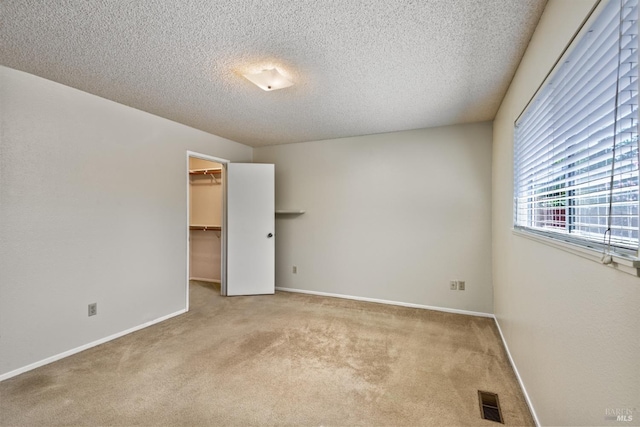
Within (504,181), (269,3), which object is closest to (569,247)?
(504,181)

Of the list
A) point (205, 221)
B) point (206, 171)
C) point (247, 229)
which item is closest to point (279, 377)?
point (247, 229)

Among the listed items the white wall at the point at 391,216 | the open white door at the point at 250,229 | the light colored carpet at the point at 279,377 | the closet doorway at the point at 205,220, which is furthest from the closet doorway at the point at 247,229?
the light colored carpet at the point at 279,377

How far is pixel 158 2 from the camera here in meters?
1.60

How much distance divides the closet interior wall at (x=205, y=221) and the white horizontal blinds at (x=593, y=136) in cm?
489

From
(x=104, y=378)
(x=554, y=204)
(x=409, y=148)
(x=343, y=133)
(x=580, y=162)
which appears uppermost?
(x=343, y=133)

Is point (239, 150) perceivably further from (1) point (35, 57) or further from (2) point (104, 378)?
(2) point (104, 378)

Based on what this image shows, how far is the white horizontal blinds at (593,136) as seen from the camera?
0.85 meters

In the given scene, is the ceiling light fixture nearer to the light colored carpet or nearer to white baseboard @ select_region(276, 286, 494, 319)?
the light colored carpet

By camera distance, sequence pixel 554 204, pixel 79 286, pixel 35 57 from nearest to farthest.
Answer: pixel 554 204
pixel 35 57
pixel 79 286

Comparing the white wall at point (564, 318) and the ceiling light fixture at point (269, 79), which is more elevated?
the ceiling light fixture at point (269, 79)

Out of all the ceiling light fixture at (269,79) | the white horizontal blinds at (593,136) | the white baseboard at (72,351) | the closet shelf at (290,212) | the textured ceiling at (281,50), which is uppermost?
the textured ceiling at (281,50)

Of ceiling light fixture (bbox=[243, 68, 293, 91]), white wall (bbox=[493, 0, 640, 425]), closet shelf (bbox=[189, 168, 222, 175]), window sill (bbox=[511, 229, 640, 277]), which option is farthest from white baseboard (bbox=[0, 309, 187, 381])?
window sill (bbox=[511, 229, 640, 277])

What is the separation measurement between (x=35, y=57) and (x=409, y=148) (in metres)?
3.85

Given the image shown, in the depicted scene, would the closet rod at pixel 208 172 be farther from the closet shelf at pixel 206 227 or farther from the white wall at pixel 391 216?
the white wall at pixel 391 216
